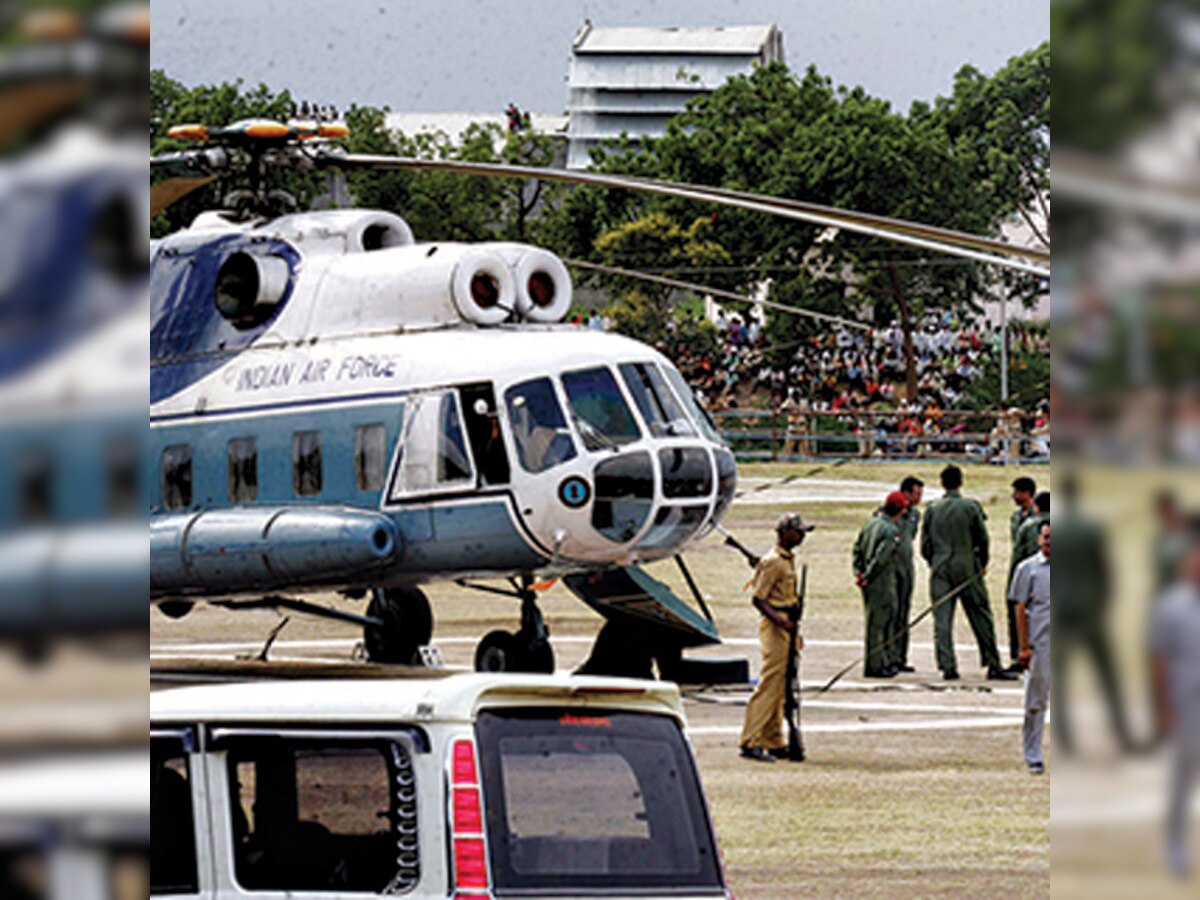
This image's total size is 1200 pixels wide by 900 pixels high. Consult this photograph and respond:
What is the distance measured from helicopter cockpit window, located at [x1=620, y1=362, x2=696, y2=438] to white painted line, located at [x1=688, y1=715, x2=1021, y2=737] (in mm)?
2090

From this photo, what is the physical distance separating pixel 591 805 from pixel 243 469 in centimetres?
1056

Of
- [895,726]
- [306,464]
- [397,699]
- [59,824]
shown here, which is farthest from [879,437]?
[59,824]

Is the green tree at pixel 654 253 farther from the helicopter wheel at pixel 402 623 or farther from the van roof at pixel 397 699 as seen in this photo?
the van roof at pixel 397 699

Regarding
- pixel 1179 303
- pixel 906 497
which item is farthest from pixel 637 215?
pixel 1179 303

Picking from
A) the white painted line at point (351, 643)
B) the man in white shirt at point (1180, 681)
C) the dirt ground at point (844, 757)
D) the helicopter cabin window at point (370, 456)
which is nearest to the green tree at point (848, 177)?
the dirt ground at point (844, 757)

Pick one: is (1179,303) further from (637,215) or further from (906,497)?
(637,215)

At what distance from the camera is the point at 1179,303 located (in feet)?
3.73

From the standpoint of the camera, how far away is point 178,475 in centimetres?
1689

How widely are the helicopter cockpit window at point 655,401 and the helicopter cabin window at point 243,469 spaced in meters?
3.07

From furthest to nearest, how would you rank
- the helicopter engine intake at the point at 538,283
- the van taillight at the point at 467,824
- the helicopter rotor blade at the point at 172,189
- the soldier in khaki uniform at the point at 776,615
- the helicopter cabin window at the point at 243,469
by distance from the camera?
the helicopter cabin window at the point at 243,469, the helicopter engine intake at the point at 538,283, the helicopter rotor blade at the point at 172,189, the soldier in khaki uniform at the point at 776,615, the van taillight at the point at 467,824

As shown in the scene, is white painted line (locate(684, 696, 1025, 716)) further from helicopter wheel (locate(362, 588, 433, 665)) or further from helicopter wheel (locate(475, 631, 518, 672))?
helicopter wheel (locate(362, 588, 433, 665))

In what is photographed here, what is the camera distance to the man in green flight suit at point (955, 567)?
1834cm

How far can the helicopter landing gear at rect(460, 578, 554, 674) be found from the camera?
1603 cm

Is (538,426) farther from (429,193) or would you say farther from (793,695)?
(429,193)
